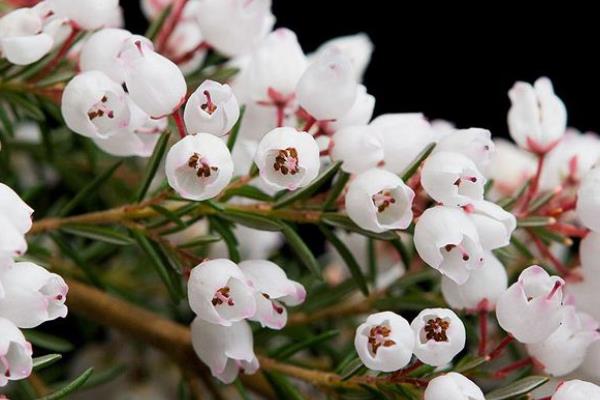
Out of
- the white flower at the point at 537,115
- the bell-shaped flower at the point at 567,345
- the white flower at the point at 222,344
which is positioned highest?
A: the white flower at the point at 537,115

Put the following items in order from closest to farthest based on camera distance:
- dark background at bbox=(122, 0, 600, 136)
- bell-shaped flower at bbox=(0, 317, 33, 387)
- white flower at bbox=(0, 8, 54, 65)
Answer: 1. bell-shaped flower at bbox=(0, 317, 33, 387)
2. white flower at bbox=(0, 8, 54, 65)
3. dark background at bbox=(122, 0, 600, 136)

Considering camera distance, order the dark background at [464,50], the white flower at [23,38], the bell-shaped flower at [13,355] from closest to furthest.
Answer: the bell-shaped flower at [13,355]
the white flower at [23,38]
the dark background at [464,50]

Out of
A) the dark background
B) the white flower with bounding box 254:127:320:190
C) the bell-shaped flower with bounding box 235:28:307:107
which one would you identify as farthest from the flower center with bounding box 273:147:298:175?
the dark background

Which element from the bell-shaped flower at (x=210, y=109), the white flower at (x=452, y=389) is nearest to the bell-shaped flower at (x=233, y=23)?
the bell-shaped flower at (x=210, y=109)

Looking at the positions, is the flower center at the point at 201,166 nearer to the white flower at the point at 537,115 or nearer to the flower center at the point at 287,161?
the flower center at the point at 287,161

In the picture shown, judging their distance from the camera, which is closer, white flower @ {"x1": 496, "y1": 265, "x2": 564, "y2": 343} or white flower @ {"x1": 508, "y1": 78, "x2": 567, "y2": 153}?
white flower @ {"x1": 496, "y1": 265, "x2": 564, "y2": 343}

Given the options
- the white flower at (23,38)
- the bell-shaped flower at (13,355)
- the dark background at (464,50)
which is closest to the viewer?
the bell-shaped flower at (13,355)

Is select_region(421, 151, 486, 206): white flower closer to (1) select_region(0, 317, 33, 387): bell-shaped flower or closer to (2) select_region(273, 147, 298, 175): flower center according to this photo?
(2) select_region(273, 147, 298, 175): flower center
